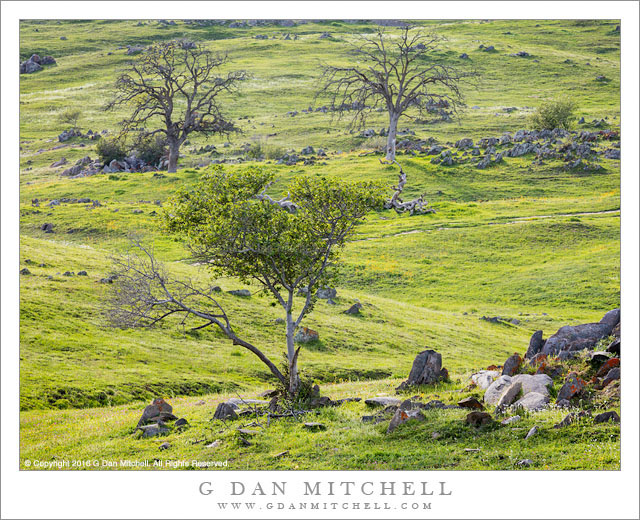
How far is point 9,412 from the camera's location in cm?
2030

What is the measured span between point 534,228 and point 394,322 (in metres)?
24.0

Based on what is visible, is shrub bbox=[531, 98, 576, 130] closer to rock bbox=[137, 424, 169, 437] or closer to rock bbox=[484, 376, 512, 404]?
rock bbox=[484, 376, 512, 404]

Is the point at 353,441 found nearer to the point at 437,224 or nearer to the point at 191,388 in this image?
the point at 191,388

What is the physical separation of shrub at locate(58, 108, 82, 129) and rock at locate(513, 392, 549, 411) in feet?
372

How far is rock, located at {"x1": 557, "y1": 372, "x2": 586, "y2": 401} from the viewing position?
65.0 feet

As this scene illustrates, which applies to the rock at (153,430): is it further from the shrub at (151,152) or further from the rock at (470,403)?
the shrub at (151,152)

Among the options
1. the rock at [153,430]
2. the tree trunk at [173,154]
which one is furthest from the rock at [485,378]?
the tree trunk at [173,154]

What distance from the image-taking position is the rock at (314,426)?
20.5 metres

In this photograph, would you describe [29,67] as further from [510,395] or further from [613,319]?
[510,395]

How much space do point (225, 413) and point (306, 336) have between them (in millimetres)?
15646

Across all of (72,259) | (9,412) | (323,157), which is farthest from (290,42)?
(9,412)

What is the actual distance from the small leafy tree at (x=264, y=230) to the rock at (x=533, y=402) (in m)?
7.54

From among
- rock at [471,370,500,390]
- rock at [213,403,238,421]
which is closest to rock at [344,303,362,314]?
rock at [471,370,500,390]

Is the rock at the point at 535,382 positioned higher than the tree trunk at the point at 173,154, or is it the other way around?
the tree trunk at the point at 173,154
